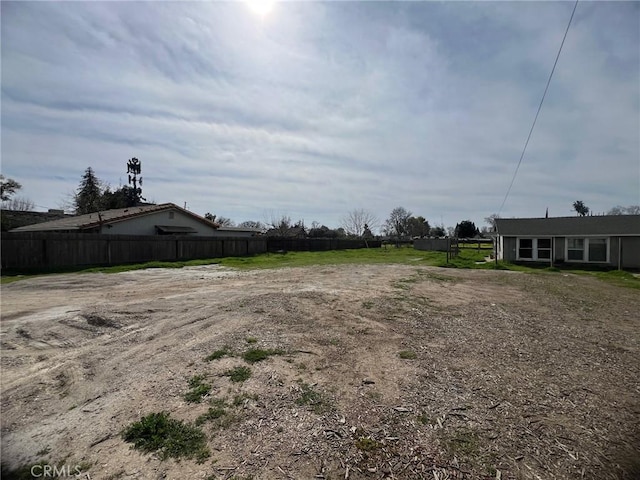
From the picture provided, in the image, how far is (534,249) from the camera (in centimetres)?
2231

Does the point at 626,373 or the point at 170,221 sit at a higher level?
the point at 170,221

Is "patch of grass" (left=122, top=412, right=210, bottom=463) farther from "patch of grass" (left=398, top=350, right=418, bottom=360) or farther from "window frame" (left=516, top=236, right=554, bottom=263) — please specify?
"window frame" (left=516, top=236, right=554, bottom=263)

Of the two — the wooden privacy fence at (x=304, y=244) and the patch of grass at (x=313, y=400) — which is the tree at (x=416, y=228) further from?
the patch of grass at (x=313, y=400)

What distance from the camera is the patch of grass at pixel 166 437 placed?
9.73 ft

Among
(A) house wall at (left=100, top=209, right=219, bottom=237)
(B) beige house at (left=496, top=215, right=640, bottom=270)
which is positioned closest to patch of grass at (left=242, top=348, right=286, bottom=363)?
(A) house wall at (left=100, top=209, right=219, bottom=237)

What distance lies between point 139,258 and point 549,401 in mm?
21993

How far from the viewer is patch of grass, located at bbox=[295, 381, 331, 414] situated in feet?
11.7

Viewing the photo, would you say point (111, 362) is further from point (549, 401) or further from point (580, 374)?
point (580, 374)

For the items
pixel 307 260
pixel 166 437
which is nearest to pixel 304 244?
pixel 307 260

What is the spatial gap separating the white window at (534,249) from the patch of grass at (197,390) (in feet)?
77.8

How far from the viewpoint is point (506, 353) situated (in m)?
5.11

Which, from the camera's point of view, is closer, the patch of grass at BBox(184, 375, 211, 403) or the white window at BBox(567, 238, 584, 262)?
the patch of grass at BBox(184, 375, 211, 403)

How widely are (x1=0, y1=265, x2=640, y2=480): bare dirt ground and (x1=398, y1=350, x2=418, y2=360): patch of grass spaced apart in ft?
0.13

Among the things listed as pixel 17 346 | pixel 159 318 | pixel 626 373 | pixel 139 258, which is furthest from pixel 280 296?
pixel 139 258
